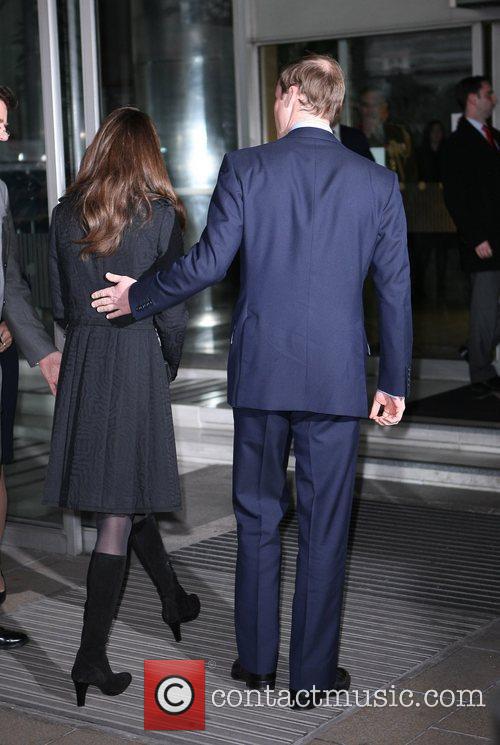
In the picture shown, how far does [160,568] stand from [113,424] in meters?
0.61

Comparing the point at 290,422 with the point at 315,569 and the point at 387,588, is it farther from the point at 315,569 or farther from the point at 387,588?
the point at 387,588

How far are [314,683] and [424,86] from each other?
18.4ft

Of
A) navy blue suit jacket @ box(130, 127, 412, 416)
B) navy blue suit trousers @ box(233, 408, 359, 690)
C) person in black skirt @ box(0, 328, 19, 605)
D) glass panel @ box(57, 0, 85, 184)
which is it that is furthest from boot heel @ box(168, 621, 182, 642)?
glass panel @ box(57, 0, 85, 184)

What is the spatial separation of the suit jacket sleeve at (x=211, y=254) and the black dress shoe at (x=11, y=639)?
130 cm

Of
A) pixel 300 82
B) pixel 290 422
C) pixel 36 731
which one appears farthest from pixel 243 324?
pixel 36 731

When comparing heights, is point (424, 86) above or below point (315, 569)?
above

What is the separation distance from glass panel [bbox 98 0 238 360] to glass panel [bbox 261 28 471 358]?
24.5 inches

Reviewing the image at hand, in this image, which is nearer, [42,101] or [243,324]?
[243,324]

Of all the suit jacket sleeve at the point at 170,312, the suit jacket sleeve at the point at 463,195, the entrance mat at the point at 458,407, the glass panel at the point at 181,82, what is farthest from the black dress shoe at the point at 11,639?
the glass panel at the point at 181,82

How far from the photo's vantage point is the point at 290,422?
328 cm

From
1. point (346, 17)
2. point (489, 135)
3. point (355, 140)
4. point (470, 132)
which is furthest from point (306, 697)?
point (346, 17)

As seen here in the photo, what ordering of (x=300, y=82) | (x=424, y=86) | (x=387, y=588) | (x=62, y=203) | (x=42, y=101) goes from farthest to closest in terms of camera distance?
(x=424, y=86) → (x=42, y=101) → (x=387, y=588) → (x=62, y=203) → (x=300, y=82)

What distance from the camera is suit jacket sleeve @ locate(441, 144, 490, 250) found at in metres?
6.95

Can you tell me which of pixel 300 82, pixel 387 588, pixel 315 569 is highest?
pixel 300 82
